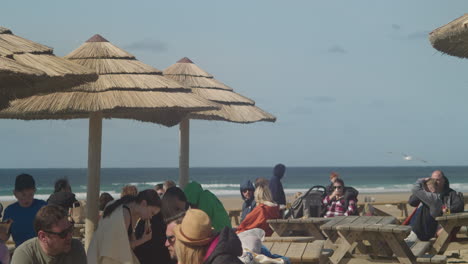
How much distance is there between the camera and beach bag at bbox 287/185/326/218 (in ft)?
36.8

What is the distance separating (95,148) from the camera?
792 cm

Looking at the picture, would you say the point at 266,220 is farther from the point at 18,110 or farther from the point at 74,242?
the point at 74,242

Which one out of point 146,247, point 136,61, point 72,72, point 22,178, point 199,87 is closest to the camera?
point 146,247

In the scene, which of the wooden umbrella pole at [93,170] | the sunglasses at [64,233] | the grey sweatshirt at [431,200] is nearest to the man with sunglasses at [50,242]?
the sunglasses at [64,233]

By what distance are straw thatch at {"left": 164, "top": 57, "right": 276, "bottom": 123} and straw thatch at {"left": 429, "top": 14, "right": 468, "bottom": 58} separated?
4405mm

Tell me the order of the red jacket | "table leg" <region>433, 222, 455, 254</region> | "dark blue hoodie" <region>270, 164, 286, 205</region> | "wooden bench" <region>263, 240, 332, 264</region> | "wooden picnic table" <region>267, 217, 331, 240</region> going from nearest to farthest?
"wooden bench" <region>263, 240, 332, 264</region> < the red jacket < "table leg" <region>433, 222, 455, 254</region> < "wooden picnic table" <region>267, 217, 331, 240</region> < "dark blue hoodie" <region>270, 164, 286, 205</region>

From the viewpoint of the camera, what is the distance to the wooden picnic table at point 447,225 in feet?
29.9

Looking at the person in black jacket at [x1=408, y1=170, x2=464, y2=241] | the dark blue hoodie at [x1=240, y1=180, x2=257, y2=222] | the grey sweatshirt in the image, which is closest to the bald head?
the person in black jacket at [x1=408, y1=170, x2=464, y2=241]

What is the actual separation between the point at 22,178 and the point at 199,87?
5.44 metres

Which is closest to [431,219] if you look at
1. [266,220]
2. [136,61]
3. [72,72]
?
[266,220]

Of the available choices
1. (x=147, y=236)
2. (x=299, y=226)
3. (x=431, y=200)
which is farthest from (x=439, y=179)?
(x=147, y=236)

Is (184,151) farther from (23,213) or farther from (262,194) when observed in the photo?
(23,213)

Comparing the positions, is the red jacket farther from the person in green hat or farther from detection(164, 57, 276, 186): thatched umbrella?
detection(164, 57, 276, 186): thatched umbrella

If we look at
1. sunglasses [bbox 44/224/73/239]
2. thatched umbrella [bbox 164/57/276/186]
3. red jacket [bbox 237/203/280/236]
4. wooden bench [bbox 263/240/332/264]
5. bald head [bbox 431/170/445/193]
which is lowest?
wooden bench [bbox 263/240/332/264]
